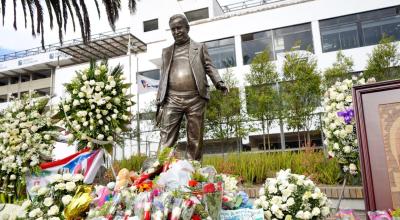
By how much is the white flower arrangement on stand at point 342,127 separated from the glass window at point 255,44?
16392 mm

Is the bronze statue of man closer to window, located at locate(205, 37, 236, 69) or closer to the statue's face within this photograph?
the statue's face

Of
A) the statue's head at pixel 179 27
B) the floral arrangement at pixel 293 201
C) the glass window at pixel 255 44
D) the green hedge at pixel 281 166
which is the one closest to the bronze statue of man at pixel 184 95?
the statue's head at pixel 179 27

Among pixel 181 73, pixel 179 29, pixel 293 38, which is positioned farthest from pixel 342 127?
pixel 293 38

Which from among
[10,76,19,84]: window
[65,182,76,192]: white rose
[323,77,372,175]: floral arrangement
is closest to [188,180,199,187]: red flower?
[65,182,76,192]: white rose

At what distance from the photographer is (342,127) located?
12.3 feet

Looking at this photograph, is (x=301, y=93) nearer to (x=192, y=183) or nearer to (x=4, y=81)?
(x=192, y=183)

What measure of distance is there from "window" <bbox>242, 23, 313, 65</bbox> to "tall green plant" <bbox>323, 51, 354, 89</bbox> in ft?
6.44

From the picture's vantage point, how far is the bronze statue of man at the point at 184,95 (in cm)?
428

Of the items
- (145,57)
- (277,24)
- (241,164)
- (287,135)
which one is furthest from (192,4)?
(241,164)

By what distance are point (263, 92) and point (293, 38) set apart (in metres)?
4.94

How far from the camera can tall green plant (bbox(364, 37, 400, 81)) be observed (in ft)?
50.8

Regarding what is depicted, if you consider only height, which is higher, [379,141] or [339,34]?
[339,34]

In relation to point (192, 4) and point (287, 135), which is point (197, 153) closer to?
point (287, 135)

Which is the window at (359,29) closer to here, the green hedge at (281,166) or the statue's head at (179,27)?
the green hedge at (281,166)
